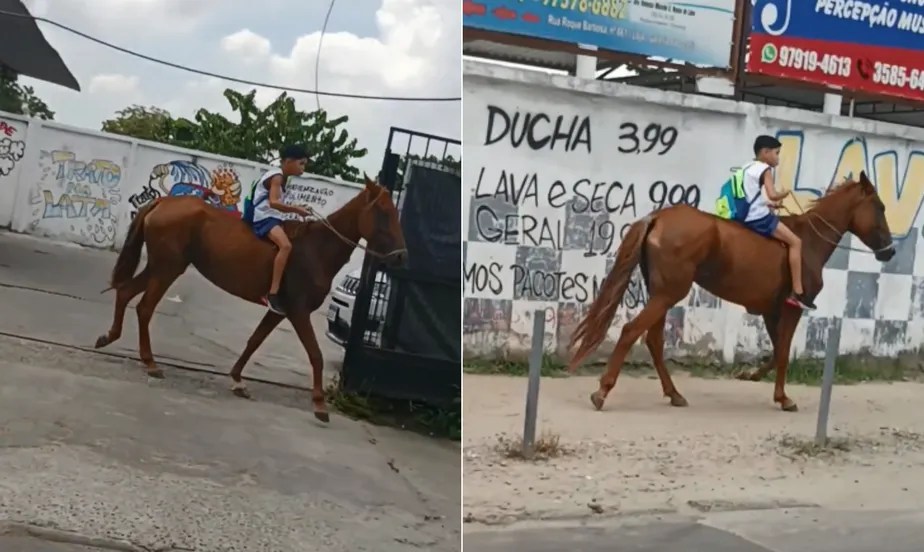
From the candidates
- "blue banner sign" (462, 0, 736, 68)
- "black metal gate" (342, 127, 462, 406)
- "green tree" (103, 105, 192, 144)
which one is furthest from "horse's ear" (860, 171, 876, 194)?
"green tree" (103, 105, 192, 144)

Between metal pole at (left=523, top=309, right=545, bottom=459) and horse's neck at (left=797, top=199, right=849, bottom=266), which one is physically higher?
horse's neck at (left=797, top=199, right=849, bottom=266)

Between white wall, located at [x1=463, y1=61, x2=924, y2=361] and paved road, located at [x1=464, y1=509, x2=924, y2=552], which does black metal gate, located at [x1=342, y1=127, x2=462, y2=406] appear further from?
paved road, located at [x1=464, y1=509, x2=924, y2=552]

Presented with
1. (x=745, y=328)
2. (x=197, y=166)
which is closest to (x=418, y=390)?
(x=197, y=166)

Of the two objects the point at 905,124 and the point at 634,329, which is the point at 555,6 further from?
the point at 905,124

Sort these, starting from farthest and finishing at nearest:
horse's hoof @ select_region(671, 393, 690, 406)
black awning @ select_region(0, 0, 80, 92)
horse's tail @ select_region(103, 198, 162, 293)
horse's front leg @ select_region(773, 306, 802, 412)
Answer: horse's front leg @ select_region(773, 306, 802, 412) < horse's hoof @ select_region(671, 393, 690, 406) < horse's tail @ select_region(103, 198, 162, 293) < black awning @ select_region(0, 0, 80, 92)

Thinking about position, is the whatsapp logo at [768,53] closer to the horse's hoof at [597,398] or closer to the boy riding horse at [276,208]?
the horse's hoof at [597,398]

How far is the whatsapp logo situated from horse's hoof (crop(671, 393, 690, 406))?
736 millimetres

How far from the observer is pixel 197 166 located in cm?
136

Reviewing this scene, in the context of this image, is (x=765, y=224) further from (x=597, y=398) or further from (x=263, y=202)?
(x=263, y=202)

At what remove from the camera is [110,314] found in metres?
1.36

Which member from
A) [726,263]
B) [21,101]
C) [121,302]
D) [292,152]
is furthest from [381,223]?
[726,263]

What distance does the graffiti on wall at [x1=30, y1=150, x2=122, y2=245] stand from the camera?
1302 mm

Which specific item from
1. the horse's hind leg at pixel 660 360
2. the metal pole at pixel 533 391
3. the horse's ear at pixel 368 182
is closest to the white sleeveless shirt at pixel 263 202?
the horse's ear at pixel 368 182

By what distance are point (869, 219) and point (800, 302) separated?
0.25 m
